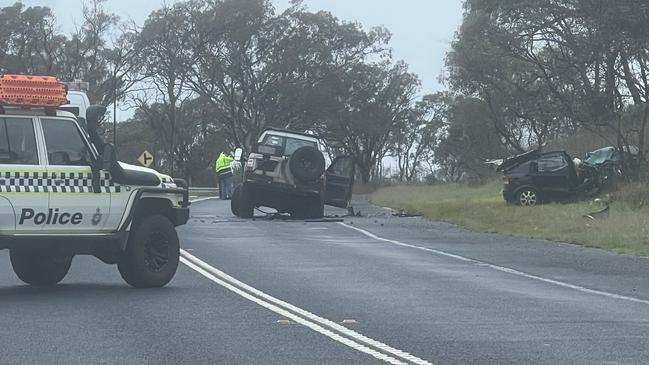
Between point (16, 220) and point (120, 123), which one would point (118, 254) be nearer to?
point (16, 220)

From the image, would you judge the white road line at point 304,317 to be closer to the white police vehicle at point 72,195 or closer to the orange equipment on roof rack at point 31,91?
the white police vehicle at point 72,195

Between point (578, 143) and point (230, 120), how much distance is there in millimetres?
28542

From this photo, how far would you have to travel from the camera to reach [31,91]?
11500mm

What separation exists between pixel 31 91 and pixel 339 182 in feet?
61.6

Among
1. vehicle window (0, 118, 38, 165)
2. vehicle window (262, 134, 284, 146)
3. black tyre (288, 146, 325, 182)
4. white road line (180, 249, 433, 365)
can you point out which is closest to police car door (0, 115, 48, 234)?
vehicle window (0, 118, 38, 165)

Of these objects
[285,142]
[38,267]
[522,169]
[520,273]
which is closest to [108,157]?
[38,267]

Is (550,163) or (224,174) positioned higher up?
(550,163)

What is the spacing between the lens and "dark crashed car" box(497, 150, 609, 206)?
3064 centimetres

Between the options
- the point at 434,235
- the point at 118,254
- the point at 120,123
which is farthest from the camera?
the point at 120,123

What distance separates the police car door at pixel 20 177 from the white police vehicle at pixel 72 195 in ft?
0.03

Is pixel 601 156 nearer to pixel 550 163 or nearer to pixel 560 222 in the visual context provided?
pixel 550 163

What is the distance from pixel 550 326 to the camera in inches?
377

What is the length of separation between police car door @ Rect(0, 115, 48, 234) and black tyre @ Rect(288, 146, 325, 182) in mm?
15438

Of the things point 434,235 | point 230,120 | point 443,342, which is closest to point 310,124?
point 230,120
